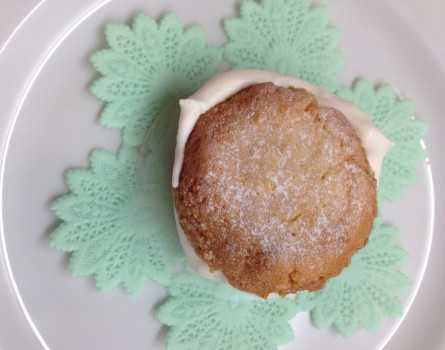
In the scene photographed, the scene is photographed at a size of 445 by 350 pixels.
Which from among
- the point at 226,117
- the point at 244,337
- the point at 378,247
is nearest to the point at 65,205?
the point at 226,117

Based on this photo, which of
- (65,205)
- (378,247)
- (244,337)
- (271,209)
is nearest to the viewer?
(271,209)

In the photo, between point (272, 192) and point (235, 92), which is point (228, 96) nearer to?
point (235, 92)

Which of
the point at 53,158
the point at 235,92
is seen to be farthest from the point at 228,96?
the point at 53,158

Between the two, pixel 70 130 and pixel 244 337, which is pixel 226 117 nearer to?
pixel 70 130

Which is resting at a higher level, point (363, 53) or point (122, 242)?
point (363, 53)

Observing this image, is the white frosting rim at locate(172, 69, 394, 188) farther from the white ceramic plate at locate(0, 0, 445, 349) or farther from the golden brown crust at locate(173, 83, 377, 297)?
the white ceramic plate at locate(0, 0, 445, 349)

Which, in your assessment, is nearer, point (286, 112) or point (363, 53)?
point (286, 112)

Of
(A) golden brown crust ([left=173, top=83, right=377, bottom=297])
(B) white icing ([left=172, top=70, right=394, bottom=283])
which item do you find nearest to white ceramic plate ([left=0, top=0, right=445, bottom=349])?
(B) white icing ([left=172, top=70, right=394, bottom=283])
